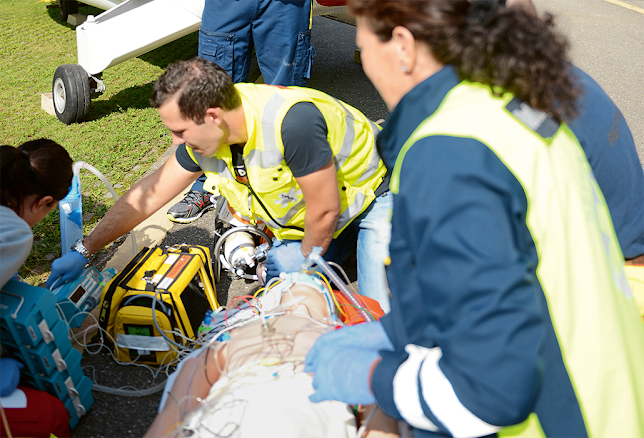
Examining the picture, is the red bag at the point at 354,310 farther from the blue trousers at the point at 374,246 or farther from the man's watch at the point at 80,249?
the man's watch at the point at 80,249

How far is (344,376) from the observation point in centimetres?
118

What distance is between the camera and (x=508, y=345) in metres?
0.77

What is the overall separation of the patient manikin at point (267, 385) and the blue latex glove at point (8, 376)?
54cm

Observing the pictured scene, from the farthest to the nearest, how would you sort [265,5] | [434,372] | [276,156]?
[265,5]
[276,156]
[434,372]

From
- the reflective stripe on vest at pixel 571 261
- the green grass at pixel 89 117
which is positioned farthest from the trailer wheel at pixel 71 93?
the reflective stripe on vest at pixel 571 261

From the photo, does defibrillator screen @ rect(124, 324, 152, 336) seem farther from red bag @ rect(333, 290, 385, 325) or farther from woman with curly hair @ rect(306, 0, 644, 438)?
woman with curly hair @ rect(306, 0, 644, 438)

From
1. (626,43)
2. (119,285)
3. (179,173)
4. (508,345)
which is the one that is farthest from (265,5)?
(626,43)

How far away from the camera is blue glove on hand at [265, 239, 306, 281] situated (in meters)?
2.37

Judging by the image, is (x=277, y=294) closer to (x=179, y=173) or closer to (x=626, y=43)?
(x=179, y=173)

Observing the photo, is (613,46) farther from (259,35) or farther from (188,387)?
(188,387)

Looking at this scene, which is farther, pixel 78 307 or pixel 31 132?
pixel 31 132

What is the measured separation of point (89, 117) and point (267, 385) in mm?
3895

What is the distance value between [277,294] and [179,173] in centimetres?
88

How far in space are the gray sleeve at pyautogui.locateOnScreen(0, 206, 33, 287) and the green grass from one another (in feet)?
3.86
